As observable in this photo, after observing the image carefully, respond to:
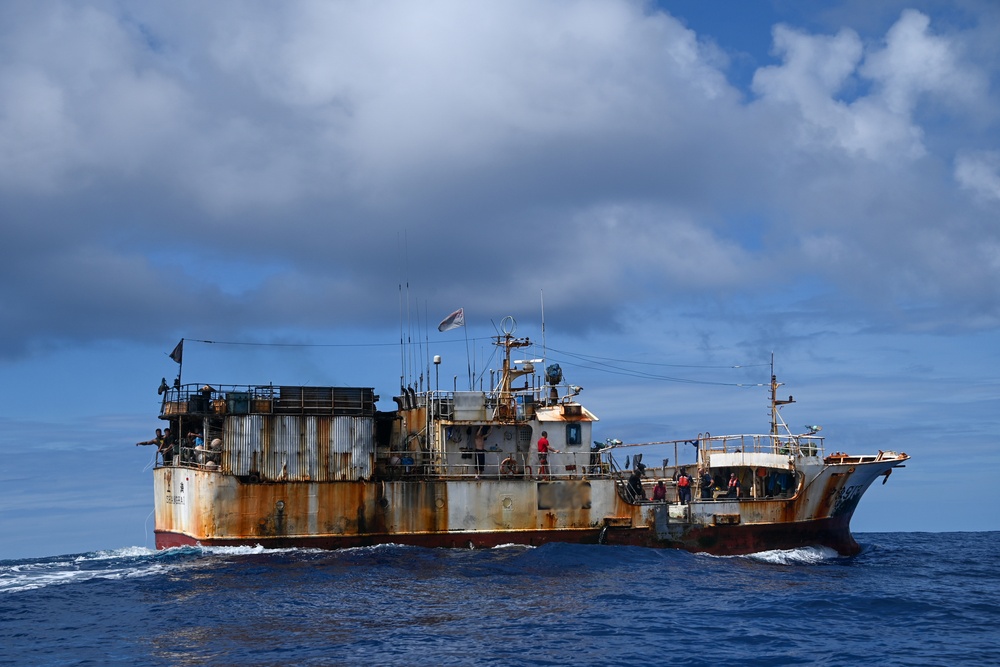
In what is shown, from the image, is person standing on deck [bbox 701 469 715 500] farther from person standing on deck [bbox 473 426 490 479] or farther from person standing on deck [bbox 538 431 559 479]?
person standing on deck [bbox 473 426 490 479]

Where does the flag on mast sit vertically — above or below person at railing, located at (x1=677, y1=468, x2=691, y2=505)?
above

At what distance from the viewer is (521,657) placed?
22953 millimetres

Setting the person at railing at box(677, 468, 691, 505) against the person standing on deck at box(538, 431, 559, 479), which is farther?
the person at railing at box(677, 468, 691, 505)

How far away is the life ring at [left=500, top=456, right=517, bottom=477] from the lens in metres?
41.4

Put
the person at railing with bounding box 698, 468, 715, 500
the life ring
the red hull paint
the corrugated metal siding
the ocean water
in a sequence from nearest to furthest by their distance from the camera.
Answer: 1. the ocean water
2. the corrugated metal siding
3. the red hull paint
4. the life ring
5. the person at railing with bounding box 698, 468, 715, 500

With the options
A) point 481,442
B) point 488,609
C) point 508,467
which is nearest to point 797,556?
point 508,467

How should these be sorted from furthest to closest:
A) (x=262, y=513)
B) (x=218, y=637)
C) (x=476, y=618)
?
(x=262, y=513) < (x=476, y=618) < (x=218, y=637)

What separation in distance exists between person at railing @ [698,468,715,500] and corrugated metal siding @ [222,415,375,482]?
46.8 ft

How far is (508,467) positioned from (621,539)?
5.37 metres

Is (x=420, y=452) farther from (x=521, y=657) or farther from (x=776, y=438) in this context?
(x=521, y=657)

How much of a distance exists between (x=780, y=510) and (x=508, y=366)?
12.7m

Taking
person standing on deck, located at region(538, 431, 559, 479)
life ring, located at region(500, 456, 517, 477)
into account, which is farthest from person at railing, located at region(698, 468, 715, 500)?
life ring, located at region(500, 456, 517, 477)

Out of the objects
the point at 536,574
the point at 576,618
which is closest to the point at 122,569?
the point at 536,574

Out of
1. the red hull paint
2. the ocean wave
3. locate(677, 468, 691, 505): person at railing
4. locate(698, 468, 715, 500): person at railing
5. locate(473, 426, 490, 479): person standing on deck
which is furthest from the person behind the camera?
locate(698, 468, 715, 500): person at railing
